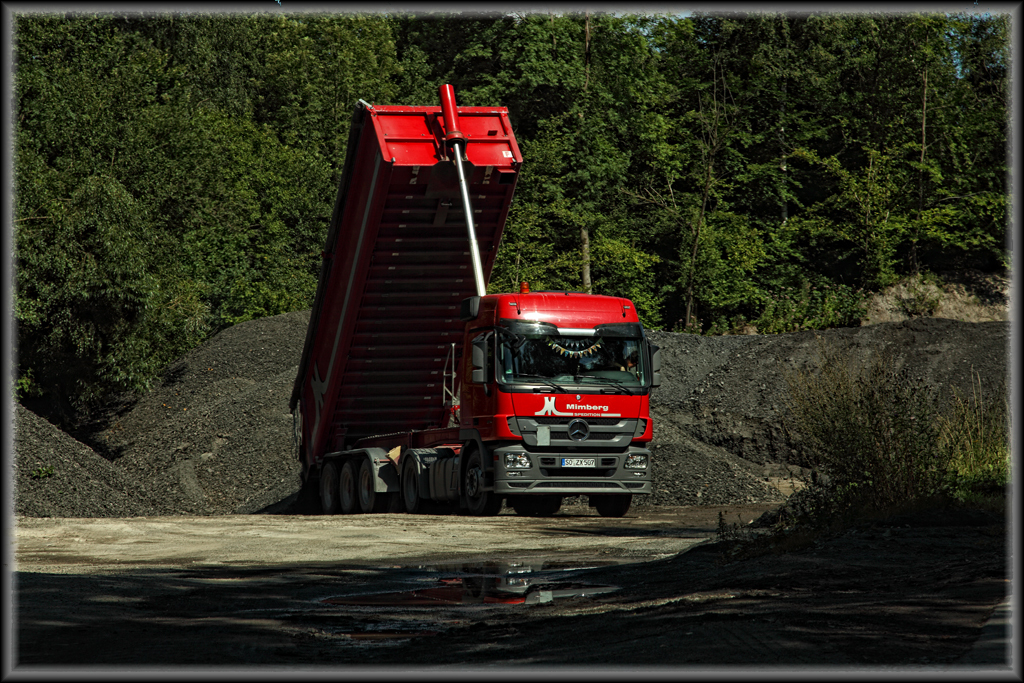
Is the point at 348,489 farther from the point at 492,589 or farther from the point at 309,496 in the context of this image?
the point at 492,589

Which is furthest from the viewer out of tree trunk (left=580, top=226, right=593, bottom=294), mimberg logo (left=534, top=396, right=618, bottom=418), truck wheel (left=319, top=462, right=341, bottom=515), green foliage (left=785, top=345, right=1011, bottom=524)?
tree trunk (left=580, top=226, right=593, bottom=294)

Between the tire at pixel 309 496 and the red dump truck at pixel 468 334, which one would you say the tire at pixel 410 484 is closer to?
the red dump truck at pixel 468 334

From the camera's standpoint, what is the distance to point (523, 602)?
695 cm

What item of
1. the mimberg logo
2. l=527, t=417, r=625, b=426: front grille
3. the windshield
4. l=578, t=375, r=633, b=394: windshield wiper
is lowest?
l=527, t=417, r=625, b=426: front grille

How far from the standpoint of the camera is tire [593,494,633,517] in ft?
49.4

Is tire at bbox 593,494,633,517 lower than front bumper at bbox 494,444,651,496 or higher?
lower

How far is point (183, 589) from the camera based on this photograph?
303 inches

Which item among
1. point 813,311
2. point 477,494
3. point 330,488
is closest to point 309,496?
point 330,488

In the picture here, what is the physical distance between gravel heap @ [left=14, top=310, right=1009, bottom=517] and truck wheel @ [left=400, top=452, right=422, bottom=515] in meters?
4.53

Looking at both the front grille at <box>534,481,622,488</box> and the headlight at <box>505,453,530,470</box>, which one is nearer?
the headlight at <box>505,453,530,470</box>

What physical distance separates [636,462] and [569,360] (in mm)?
1740

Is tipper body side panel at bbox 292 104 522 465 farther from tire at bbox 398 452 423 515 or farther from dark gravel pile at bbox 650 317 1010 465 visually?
dark gravel pile at bbox 650 317 1010 465

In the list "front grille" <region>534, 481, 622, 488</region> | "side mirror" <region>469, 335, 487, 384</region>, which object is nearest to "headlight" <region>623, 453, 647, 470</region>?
"front grille" <region>534, 481, 622, 488</region>

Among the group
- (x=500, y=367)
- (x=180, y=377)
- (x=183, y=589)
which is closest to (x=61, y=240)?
(x=180, y=377)
